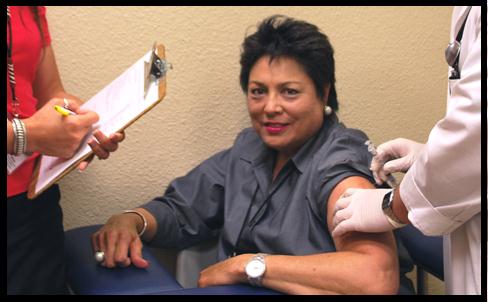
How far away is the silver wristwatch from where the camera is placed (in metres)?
1.26

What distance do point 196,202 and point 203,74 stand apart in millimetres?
418

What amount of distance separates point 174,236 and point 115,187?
0.25 meters

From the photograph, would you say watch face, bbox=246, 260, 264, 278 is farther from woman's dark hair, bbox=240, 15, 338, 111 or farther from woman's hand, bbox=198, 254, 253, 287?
woman's dark hair, bbox=240, 15, 338, 111

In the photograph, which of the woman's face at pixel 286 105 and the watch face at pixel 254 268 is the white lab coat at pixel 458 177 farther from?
the woman's face at pixel 286 105

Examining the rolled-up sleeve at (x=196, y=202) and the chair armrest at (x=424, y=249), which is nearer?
the chair armrest at (x=424, y=249)

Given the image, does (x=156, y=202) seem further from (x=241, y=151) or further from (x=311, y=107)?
(x=311, y=107)

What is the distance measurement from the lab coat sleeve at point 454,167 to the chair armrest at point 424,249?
530 millimetres

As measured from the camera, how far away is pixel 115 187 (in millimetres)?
1785

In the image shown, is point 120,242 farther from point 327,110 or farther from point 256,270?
point 327,110

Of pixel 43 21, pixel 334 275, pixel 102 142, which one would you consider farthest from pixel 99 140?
pixel 334 275

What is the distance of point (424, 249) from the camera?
157cm

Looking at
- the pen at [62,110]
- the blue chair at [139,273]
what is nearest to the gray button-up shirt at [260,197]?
the blue chair at [139,273]

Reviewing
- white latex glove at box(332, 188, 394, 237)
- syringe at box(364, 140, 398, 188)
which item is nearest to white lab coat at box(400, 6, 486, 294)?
white latex glove at box(332, 188, 394, 237)

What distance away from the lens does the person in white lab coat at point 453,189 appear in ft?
2.90
